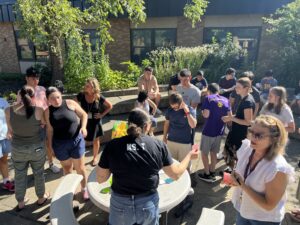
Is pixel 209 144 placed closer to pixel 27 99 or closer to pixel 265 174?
pixel 265 174

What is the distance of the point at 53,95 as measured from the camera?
141 inches

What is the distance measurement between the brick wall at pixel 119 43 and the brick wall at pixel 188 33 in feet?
8.53

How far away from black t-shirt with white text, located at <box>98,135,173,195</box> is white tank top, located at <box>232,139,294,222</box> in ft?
2.61

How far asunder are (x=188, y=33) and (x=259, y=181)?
1085 centimetres

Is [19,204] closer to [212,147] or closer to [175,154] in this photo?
[175,154]

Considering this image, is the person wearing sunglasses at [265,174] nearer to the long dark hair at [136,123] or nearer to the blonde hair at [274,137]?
the blonde hair at [274,137]

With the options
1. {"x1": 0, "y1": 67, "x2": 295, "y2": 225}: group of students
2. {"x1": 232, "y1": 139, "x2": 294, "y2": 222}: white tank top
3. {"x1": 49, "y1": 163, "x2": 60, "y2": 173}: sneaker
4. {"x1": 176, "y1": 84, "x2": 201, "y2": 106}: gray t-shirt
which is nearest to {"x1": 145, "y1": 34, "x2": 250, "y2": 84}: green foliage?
{"x1": 0, "y1": 67, "x2": 295, "y2": 225}: group of students

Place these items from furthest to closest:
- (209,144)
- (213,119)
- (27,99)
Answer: (209,144), (213,119), (27,99)

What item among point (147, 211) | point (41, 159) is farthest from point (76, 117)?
point (147, 211)

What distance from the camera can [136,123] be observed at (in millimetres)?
2246

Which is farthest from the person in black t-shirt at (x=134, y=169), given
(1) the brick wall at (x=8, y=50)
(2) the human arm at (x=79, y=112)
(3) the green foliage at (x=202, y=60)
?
(1) the brick wall at (x=8, y=50)

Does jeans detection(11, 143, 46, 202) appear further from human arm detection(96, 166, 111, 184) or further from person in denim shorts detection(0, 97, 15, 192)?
human arm detection(96, 166, 111, 184)

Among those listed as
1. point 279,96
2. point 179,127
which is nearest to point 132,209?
point 179,127

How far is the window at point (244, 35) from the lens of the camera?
11523 millimetres
